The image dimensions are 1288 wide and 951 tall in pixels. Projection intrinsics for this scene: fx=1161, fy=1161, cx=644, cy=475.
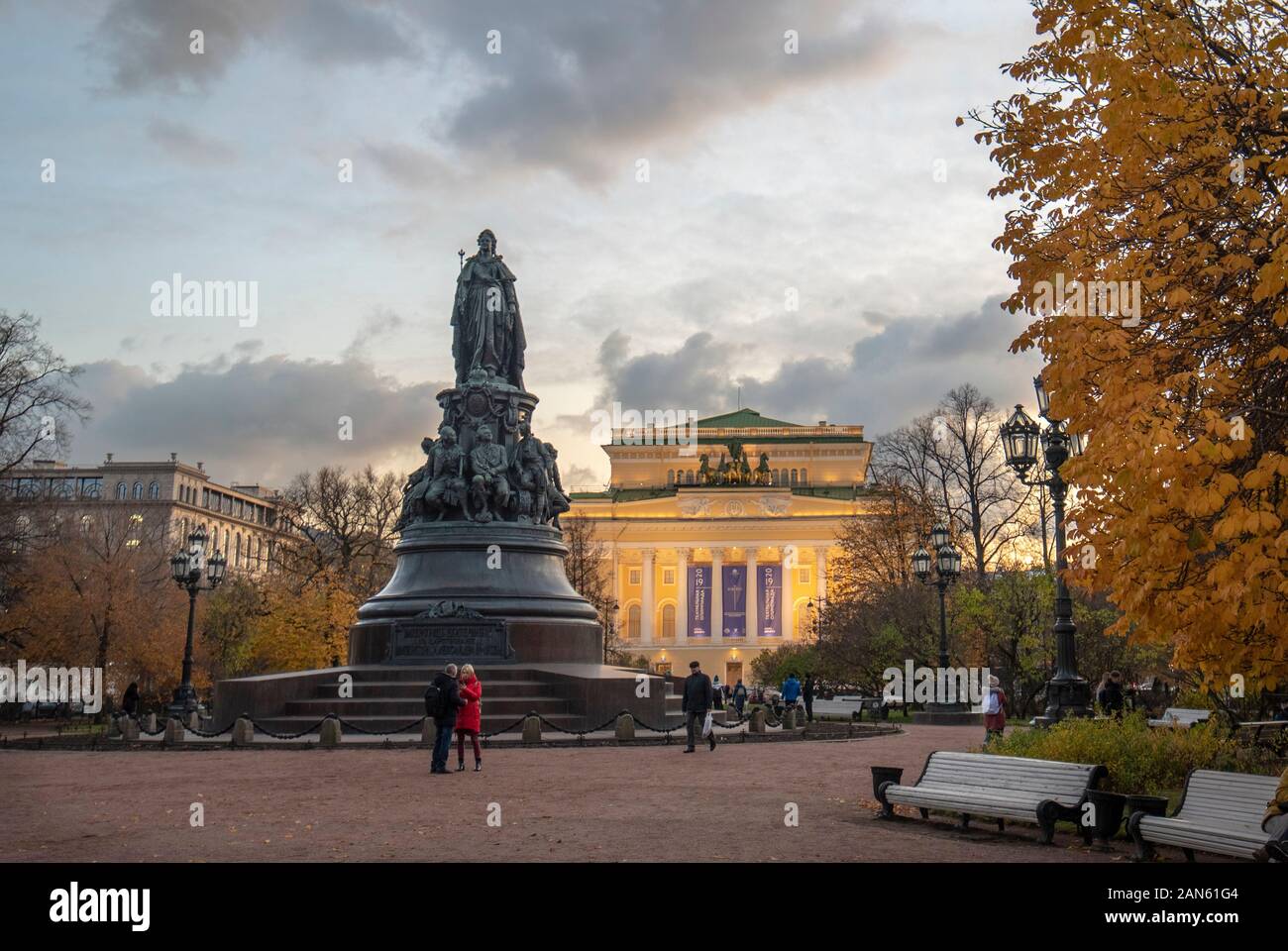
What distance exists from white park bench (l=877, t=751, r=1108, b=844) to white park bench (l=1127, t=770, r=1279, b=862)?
2.84 ft

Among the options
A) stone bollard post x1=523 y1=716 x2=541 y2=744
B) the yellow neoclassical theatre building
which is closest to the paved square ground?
stone bollard post x1=523 y1=716 x2=541 y2=744

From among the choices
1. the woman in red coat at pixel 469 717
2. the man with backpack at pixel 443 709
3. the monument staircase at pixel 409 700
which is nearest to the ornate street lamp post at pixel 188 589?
the monument staircase at pixel 409 700

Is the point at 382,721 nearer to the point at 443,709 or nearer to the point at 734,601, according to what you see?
the point at 443,709

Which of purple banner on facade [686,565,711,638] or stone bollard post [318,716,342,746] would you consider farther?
purple banner on facade [686,565,711,638]

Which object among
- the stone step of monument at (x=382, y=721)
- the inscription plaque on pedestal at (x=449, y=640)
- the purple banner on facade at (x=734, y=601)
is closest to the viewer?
the stone step of monument at (x=382, y=721)

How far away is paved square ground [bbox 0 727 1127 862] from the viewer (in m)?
9.61

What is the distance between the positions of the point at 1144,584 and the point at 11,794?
13.1 meters

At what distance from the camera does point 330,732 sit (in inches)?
795

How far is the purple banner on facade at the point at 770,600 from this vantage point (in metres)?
97.6

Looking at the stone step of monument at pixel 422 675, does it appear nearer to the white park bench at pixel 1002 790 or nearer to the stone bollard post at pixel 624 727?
the stone bollard post at pixel 624 727

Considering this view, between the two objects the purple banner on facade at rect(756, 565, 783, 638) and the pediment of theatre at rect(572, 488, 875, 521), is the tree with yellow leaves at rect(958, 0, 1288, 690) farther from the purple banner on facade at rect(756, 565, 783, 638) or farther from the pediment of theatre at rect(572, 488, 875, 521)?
the pediment of theatre at rect(572, 488, 875, 521)

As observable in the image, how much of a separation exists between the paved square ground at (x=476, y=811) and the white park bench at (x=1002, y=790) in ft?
0.90
